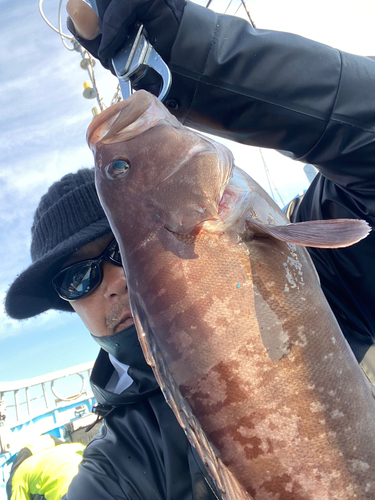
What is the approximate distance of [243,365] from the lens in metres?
1.25

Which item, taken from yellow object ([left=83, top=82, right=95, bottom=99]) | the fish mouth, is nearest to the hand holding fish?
the fish mouth

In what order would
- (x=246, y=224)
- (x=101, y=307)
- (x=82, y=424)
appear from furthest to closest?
1. (x=82, y=424)
2. (x=101, y=307)
3. (x=246, y=224)

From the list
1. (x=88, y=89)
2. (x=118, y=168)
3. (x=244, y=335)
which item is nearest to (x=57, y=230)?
(x=118, y=168)

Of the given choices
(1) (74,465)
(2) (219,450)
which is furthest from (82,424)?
(2) (219,450)

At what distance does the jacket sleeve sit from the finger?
17.4 inches

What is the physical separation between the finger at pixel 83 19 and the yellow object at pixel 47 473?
202 inches

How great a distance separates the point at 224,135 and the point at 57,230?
5.85 feet

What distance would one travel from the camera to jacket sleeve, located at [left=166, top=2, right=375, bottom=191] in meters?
1.85

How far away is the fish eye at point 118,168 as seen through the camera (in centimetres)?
166

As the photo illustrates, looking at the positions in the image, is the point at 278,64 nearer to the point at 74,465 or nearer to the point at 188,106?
the point at 188,106

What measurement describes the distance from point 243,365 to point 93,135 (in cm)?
134

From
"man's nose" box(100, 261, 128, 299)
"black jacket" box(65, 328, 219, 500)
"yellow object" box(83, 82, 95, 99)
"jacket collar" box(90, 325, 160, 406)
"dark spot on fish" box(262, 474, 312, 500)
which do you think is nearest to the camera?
"dark spot on fish" box(262, 474, 312, 500)

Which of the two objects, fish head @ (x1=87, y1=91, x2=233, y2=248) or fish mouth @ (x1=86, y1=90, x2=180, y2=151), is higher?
fish mouth @ (x1=86, y1=90, x2=180, y2=151)

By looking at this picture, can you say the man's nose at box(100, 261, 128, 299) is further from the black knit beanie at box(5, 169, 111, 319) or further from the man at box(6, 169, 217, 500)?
the black knit beanie at box(5, 169, 111, 319)
